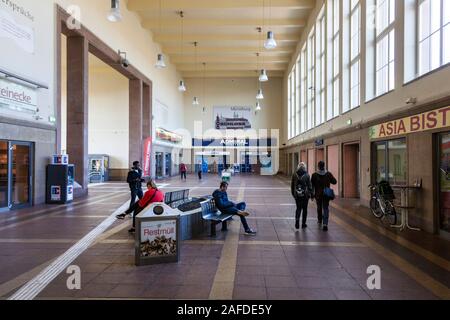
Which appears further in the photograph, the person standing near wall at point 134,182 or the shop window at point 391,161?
the person standing near wall at point 134,182

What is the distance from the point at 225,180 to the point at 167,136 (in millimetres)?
17284

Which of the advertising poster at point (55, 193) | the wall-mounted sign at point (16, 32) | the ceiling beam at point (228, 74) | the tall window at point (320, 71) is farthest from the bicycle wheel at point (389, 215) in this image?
the ceiling beam at point (228, 74)

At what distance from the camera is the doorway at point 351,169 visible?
1353 cm

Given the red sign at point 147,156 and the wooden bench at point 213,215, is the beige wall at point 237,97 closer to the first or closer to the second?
the red sign at point 147,156

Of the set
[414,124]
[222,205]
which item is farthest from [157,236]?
[414,124]

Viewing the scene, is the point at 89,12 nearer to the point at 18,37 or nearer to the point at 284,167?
the point at 18,37

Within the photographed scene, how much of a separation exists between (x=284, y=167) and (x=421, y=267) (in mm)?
30597

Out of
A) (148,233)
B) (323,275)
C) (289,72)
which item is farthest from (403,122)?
(289,72)

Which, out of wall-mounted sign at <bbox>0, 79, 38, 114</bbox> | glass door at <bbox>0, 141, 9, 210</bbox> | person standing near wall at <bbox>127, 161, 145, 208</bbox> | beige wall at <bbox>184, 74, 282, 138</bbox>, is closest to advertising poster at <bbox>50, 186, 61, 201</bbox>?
glass door at <bbox>0, 141, 9, 210</bbox>

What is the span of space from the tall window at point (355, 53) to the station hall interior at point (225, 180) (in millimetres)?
86

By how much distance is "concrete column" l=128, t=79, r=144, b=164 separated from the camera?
22.0m

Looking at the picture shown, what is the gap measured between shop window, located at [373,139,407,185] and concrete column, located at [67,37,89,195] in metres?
11.1

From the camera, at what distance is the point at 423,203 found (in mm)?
7293

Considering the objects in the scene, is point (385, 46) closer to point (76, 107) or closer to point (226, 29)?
point (76, 107)
